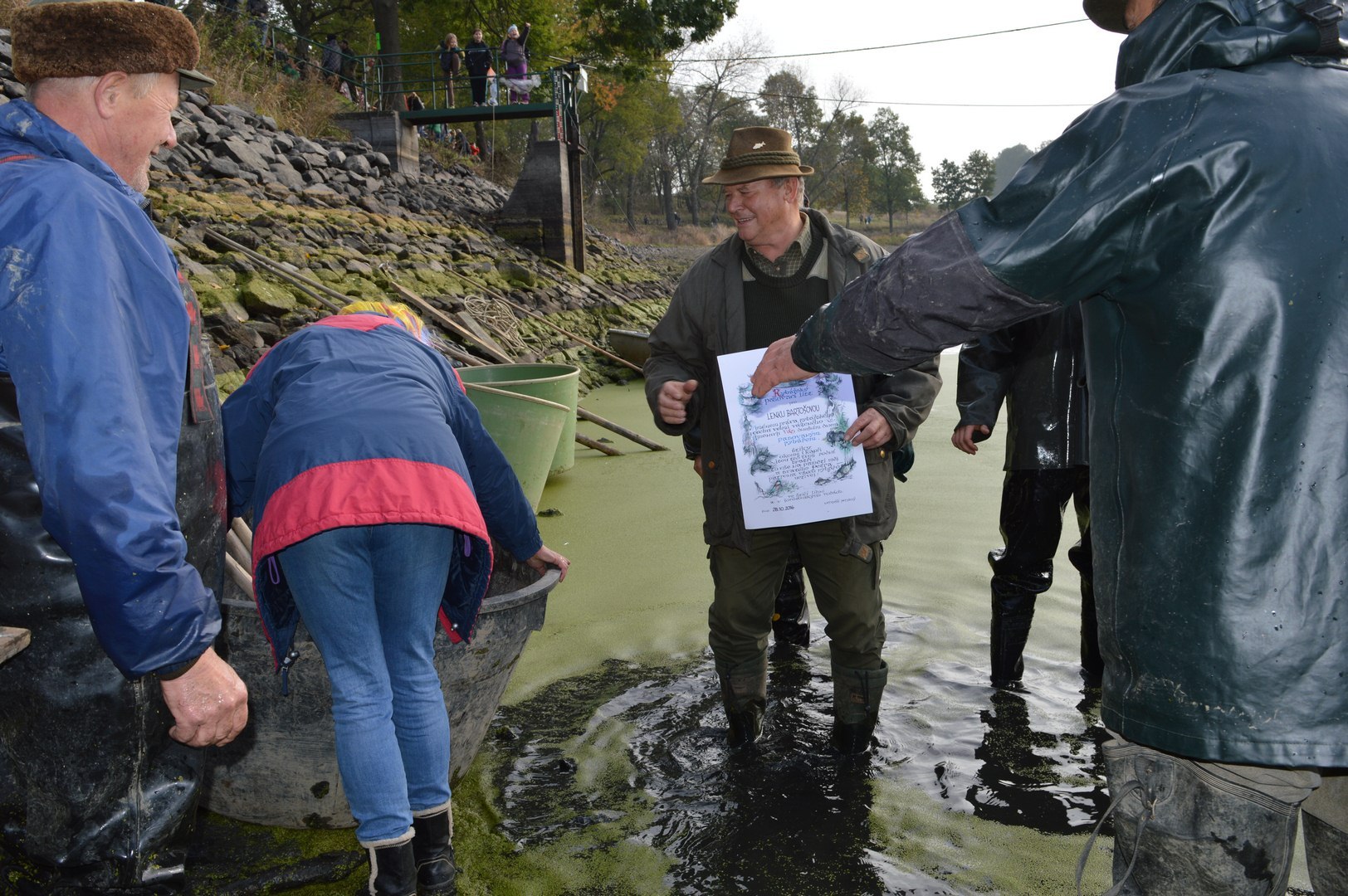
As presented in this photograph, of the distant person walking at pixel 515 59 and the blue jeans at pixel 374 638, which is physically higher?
the distant person walking at pixel 515 59

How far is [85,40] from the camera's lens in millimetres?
2062

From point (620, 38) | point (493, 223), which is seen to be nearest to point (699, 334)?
point (493, 223)

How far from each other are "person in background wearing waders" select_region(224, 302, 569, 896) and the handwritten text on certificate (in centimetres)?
102

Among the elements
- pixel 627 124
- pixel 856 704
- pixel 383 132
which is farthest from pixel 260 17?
pixel 627 124

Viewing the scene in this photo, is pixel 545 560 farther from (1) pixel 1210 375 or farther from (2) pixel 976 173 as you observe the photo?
(2) pixel 976 173

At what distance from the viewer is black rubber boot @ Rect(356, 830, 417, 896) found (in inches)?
104

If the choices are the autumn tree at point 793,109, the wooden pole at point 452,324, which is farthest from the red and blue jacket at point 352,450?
the autumn tree at point 793,109

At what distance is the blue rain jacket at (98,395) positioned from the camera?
1.76 metres

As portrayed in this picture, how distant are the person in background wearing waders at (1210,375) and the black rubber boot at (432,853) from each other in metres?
1.75

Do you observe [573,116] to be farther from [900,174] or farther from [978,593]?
[900,174]

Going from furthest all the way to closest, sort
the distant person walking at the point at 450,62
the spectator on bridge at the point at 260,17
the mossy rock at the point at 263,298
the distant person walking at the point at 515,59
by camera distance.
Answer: the distant person walking at the point at 515,59 < the distant person walking at the point at 450,62 < the spectator on bridge at the point at 260,17 < the mossy rock at the point at 263,298

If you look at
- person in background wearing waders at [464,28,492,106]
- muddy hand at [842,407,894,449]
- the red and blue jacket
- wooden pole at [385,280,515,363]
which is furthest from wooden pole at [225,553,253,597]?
person in background wearing waders at [464,28,492,106]

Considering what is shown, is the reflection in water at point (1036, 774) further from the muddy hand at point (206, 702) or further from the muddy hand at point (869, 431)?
the muddy hand at point (206, 702)

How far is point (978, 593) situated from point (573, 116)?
62.1 ft
